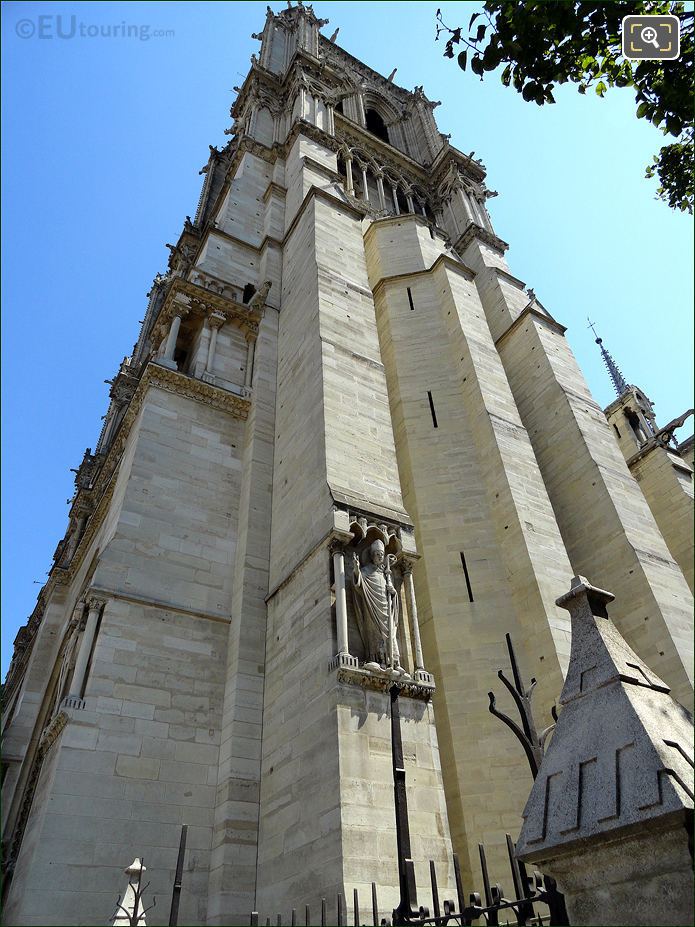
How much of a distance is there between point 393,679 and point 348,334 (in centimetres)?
772

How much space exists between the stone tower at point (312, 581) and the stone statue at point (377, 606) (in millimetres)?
40

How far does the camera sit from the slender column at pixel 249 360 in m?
14.3

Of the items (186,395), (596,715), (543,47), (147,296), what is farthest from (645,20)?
(147,296)

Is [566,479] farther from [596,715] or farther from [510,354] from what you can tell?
[596,715]

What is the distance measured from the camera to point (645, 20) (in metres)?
5.66

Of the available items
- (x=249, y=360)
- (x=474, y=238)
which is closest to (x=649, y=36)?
(x=249, y=360)

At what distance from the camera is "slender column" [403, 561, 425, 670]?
8.42 metres

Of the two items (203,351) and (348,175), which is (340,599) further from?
(348,175)

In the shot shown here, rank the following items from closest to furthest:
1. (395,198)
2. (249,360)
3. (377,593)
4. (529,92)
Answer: (529,92) < (377,593) < (249,360) < (395,198)

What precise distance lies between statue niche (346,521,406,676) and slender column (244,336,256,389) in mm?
6173

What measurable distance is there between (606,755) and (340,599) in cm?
515

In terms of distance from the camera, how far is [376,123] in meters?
34.5

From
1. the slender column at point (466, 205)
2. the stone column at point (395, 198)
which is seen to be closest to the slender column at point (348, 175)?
the stone column at point (395, 198)

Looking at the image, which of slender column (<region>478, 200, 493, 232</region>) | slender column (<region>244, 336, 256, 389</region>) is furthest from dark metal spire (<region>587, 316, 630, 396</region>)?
slender column (<region>244, 336, 256, 389</region>)
